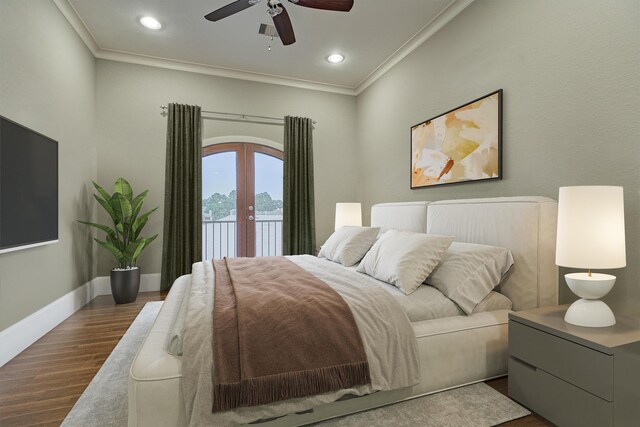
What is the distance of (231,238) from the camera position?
14.9ft

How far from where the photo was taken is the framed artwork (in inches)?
102

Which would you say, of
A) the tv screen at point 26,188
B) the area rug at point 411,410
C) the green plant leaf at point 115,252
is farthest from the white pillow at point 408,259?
the green plant leaf at point 115,252

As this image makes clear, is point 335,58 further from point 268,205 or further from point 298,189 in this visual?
point 268,205

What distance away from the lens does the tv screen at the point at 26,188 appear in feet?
7.04

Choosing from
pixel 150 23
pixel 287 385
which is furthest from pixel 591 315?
pixel 150 23

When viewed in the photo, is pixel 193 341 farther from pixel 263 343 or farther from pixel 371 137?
pixel 371 137

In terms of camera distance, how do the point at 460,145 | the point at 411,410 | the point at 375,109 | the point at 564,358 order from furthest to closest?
the point at 375,109 → the point at 460,145 → the point at 411,410 → the point at 564,358

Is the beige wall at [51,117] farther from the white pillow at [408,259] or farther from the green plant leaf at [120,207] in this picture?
the white pillow at [408,259]

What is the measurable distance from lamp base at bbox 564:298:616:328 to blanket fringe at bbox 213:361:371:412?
104 centimetres

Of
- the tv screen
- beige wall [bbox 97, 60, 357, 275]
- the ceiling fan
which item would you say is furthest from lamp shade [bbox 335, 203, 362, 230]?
the tv screen

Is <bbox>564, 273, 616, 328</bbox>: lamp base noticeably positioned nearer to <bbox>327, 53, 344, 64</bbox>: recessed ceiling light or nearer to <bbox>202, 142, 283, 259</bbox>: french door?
<bbox>327, 53, 344, 64</bbox>: recessed ceiling light

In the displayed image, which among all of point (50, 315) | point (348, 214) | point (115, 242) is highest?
point (348, 214)

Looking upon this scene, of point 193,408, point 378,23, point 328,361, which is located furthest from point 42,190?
point 378,23

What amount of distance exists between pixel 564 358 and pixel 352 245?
1762mm
